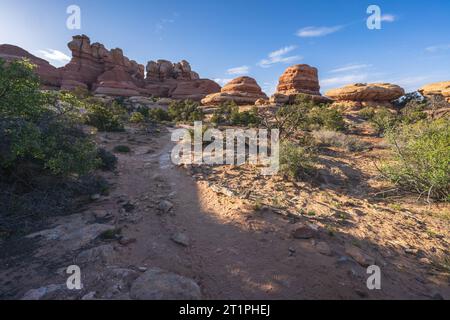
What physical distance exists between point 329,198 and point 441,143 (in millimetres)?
3414

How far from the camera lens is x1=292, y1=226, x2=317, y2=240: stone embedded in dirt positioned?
15.5 feet

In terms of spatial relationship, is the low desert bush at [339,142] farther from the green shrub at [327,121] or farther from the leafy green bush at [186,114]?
the leafy green bush at [186,114]

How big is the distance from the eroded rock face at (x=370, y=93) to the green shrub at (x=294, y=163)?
3394 centimetres

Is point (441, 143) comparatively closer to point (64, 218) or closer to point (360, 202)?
point (360, 202)

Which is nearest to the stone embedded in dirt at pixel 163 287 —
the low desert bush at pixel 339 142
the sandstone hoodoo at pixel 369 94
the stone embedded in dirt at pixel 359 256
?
the stone embedded in dirt at pixel 359 256

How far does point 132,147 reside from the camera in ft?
42.3

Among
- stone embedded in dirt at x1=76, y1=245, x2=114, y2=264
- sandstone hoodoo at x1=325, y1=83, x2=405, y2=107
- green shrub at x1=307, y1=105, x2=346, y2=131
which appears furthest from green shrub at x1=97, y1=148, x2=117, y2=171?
sandstone hoodoo at x1=325, y1=83, x2=405, y2=107

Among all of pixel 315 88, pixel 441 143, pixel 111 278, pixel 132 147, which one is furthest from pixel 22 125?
pixel 315 88

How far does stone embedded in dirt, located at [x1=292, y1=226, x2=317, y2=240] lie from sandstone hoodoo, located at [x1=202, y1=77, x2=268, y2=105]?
1346 inches

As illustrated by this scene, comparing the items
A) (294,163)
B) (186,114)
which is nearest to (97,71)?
(186,114)

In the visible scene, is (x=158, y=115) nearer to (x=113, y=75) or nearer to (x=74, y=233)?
(x=74, y=233)

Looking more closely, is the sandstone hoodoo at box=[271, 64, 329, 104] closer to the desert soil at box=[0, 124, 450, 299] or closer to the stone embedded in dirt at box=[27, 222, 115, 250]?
the desert soil at box=[0, 124, 450, 299]

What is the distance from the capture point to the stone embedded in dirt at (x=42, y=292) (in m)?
2.99

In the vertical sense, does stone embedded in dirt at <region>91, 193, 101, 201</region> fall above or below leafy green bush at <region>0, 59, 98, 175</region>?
below
